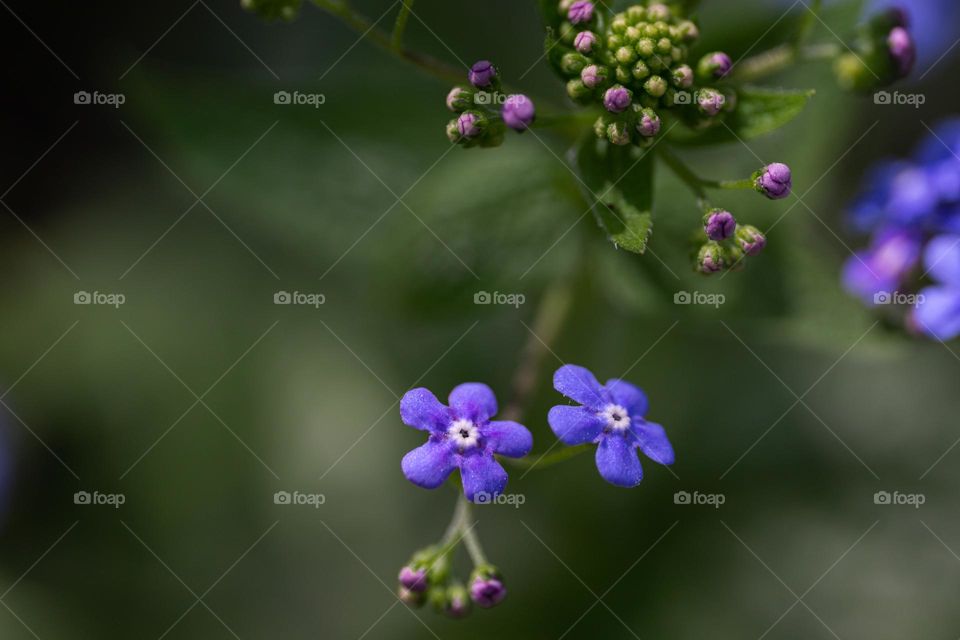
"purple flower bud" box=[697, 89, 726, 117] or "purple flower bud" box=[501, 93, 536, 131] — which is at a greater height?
"purple flower bud" box=[697, 89, 726, 117]

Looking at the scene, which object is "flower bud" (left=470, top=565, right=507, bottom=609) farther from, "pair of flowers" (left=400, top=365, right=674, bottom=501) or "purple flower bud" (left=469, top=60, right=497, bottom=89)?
"purple flower bud" (left=469, top=60, right=497, bottom=89)

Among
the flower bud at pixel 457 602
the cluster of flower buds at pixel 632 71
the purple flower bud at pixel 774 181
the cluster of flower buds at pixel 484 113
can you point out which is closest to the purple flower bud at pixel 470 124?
the cluster of flower buds at pixel 484 113

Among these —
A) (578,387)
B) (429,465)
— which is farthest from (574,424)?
(429,465)

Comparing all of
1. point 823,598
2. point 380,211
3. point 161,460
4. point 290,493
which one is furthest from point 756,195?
point 161,460

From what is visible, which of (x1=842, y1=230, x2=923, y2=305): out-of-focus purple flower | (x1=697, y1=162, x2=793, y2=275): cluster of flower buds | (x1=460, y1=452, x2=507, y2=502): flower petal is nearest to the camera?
(x1=460, y1=452, x2=507, y2=502): flower petal

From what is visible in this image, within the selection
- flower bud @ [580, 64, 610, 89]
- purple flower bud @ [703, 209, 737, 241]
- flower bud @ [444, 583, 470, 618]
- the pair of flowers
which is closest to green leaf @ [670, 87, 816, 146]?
purple flower bud @ [703, 209, 737, 241]

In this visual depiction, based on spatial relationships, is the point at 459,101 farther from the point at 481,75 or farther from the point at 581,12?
the point at 581,12

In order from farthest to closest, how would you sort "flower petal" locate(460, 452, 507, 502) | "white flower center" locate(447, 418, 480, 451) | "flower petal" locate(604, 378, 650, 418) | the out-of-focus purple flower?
the out-of-focus purple flower
"flower petal" locate(604, 378, 650, 418)
"white flower center" locate(447, 418, 480, 451)
"flower petal" locate(460, 452, 507, 502)
